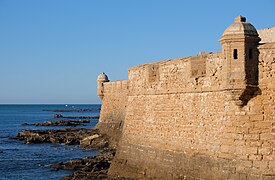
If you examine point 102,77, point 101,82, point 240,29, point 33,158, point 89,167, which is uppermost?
point 102,77

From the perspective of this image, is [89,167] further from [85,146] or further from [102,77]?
[102,77]

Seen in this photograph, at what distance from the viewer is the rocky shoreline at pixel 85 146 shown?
20.0 m

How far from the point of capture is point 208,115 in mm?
13867

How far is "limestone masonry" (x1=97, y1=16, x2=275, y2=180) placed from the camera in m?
12.1

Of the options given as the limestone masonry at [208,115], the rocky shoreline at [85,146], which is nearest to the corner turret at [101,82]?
the rocky shoreline at [85,146]

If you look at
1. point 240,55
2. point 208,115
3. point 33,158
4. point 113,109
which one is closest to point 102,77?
point 113,109

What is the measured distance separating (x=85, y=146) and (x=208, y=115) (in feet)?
66.7

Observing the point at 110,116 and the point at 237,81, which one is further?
the point at 110,116

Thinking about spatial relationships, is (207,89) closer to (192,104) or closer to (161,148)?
(192,104)

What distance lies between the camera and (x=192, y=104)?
14.8m

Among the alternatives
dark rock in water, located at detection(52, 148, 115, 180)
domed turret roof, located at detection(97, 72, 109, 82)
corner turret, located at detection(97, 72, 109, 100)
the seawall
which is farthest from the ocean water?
domed turret roof, located at detection(97, 72, 109, 82)

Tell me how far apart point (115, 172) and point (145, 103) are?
3189 millimetres

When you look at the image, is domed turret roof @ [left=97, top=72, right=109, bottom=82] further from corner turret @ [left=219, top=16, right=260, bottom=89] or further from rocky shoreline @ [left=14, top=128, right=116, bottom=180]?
corner turret @ [left=219, top=16, right=260, bottom=89]

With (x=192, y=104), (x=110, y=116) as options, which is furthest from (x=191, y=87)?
(x=110, y=116)
